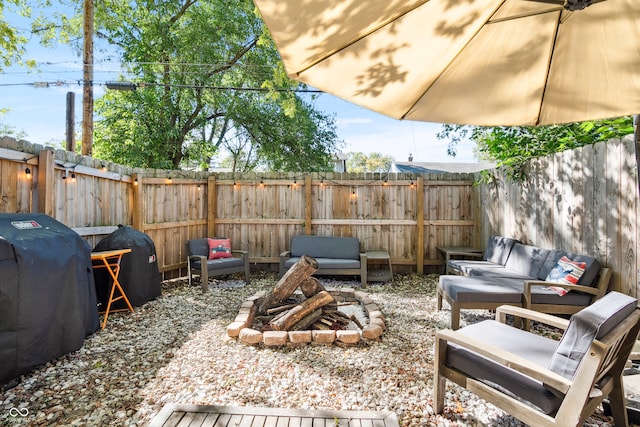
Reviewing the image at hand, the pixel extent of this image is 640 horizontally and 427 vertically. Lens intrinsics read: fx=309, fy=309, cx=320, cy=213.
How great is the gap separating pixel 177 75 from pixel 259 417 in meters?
8.95

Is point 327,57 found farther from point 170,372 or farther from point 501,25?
point 170,372

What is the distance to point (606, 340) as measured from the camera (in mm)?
1413

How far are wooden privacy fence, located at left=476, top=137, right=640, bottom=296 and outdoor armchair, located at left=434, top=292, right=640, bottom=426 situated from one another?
1500 millimetres

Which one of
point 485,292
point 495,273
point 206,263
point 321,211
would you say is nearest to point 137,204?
point 206,263

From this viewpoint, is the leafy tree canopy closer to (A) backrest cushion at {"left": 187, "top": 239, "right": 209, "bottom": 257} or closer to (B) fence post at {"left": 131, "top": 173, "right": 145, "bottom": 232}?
(B) fence post at {"left": 131, "top": 173, "right": 145, "bottom": 232}

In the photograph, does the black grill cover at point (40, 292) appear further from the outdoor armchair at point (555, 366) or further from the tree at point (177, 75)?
the tree at point (177, 75)

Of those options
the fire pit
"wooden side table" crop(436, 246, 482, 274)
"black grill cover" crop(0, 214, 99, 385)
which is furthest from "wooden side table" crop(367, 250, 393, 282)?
"black grill cover" crop(0, 214, 99, 385)

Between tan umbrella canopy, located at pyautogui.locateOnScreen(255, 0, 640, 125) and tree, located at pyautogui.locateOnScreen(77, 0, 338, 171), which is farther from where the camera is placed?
tree, located at pyautogui.locateOnScreen(77, 0, 338, 171)

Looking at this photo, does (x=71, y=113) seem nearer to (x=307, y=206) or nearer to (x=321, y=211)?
(x=307, y=206)

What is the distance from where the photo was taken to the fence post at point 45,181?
3418mm

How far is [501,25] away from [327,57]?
0.77 m

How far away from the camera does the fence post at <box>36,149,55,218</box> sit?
3.42 m

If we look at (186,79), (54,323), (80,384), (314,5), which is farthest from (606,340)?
(186,79)

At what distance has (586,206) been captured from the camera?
11.2ft
